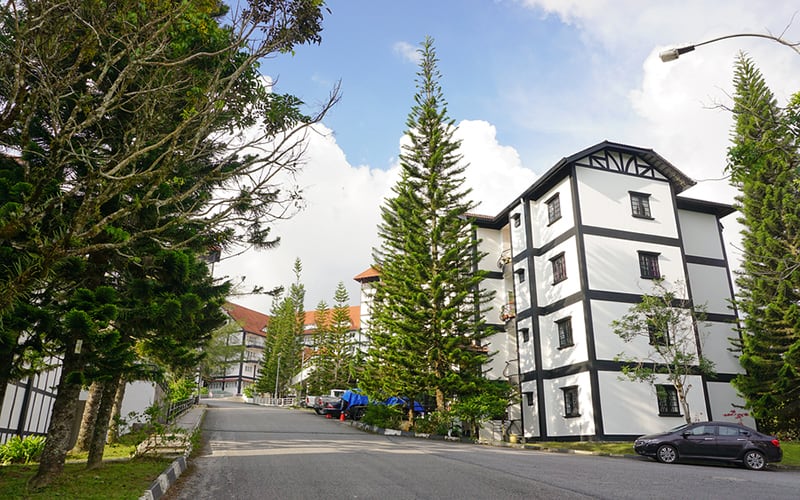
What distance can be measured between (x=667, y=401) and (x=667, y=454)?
276 inches

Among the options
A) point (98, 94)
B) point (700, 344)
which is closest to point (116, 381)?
point (98, 94)

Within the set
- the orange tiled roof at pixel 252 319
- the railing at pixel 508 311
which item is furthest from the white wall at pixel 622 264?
the orange tiled roof at pixel 252 319

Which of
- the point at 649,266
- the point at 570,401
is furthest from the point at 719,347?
the point at 570,401

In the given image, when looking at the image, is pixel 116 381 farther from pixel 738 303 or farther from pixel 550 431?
pixel 738 303

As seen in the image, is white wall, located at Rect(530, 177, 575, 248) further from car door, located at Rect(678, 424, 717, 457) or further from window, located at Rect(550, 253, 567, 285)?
car door, located at Rect(678, 424, 717, 457)

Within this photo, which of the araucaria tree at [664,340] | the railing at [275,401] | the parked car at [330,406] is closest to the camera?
the araucaria tree at [664,340]

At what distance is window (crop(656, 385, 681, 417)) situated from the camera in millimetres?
19984

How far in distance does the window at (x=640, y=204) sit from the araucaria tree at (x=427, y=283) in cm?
728

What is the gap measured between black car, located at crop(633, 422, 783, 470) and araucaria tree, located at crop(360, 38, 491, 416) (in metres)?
7.86

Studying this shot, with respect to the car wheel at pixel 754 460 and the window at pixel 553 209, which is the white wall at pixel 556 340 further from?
the car wheel at pixel 754 460

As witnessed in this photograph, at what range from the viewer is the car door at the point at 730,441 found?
43.2 feet

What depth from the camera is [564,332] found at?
22.3 metres

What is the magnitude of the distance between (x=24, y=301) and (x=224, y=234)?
305 cm

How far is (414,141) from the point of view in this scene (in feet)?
82.5
